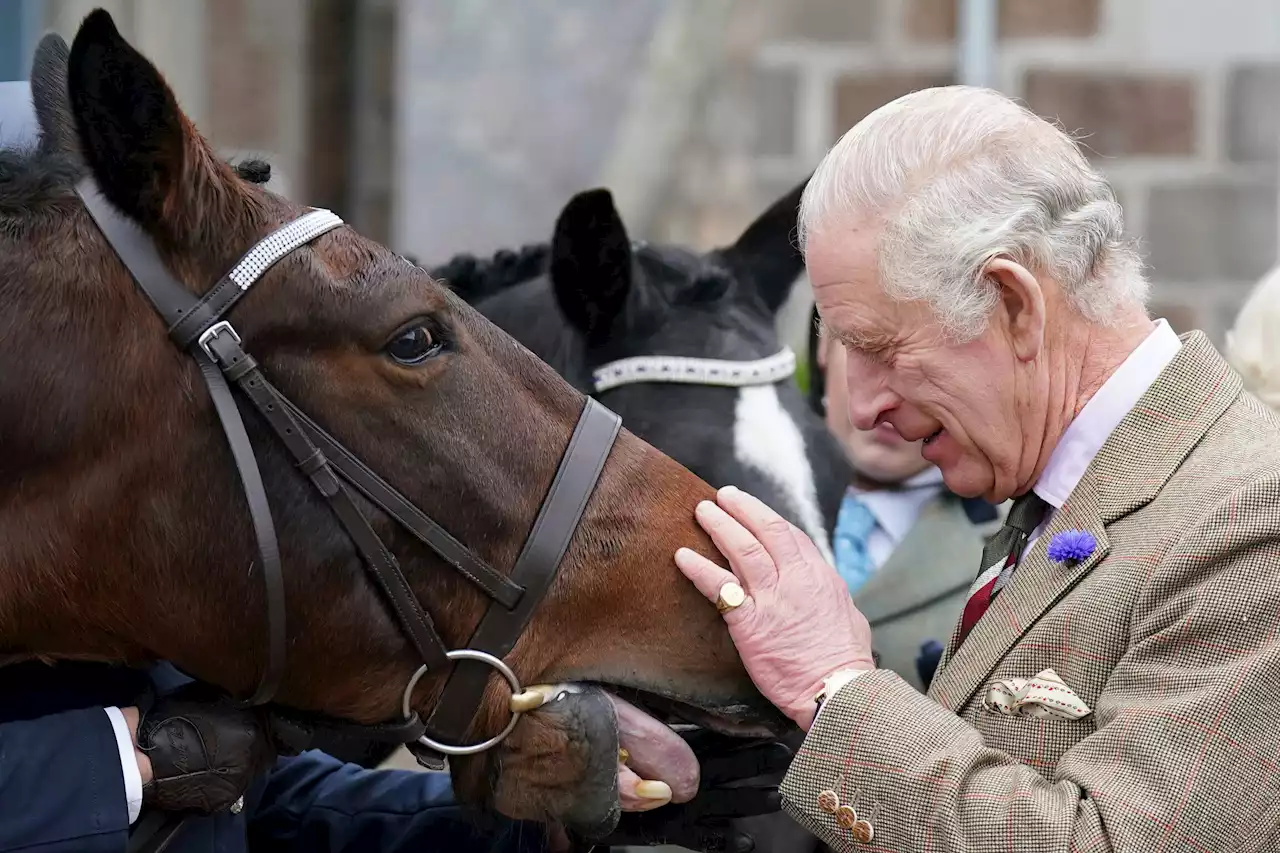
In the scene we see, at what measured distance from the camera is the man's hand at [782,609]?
1954 millimetres

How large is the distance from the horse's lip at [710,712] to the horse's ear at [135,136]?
0.85 metres

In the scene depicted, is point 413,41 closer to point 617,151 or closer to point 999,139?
point 617,151

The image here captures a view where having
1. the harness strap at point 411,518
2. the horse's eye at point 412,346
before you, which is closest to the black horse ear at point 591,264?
the horse's eye at point 412,346

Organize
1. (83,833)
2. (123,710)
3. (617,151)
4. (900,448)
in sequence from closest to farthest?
(83,833) → (123,710) → (900,448) → (617,151)

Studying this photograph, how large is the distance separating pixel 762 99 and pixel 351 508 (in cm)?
395

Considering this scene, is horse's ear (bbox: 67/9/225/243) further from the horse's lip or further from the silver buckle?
the horse's lip

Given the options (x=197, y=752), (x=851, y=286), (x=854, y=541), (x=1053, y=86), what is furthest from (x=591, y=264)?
(x=1053, y=86)

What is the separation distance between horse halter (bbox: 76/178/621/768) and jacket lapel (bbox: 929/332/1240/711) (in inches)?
22.5

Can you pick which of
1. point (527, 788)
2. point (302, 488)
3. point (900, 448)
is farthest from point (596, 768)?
point (900, 448)

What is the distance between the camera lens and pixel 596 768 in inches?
78.9

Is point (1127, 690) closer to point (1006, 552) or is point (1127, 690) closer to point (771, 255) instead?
point (1006, 552)

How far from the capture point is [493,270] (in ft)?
10.7

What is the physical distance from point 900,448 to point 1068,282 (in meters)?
1.38

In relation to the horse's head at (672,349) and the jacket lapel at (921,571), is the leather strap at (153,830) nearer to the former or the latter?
the horse's head at (672,349)
